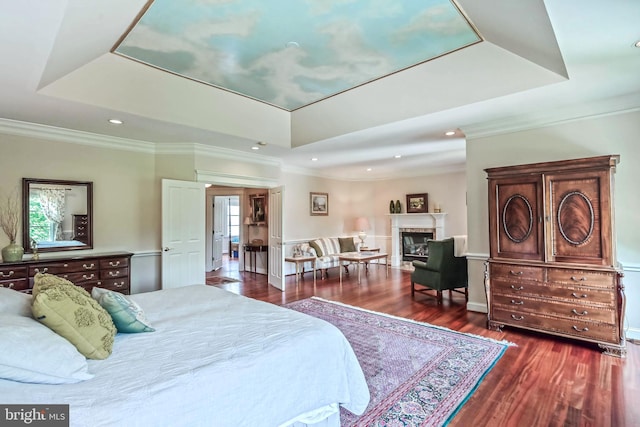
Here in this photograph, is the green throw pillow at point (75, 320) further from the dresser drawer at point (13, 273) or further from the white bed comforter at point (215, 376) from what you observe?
the dresser drawer at point (13, 273)

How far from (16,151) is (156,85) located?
195 centimetres

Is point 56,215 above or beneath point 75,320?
above

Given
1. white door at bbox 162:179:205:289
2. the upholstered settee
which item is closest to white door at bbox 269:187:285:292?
the upholstered settee

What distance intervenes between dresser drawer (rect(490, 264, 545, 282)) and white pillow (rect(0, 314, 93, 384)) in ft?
12.3

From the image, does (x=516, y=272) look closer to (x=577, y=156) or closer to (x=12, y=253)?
(x=577, y=156)

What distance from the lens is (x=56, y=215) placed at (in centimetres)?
405

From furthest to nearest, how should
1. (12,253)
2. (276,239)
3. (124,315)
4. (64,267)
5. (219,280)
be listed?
(219,280)
(276,239)
(64,267)
(12,253)
(124,315)

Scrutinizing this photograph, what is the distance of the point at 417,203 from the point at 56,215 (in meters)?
7.23

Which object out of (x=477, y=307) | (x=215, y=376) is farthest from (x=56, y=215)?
(x=477, y=307)

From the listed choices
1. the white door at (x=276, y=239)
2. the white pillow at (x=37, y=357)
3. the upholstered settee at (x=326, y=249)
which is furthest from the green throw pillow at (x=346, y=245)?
the white pillow at (x=37, y=357)

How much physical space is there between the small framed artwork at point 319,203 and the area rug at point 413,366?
4026 millimetres

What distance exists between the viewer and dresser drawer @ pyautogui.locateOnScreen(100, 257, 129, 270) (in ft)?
13.1

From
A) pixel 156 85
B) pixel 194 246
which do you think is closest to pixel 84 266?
pixel 194 246

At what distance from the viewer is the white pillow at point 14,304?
1.62 meters
